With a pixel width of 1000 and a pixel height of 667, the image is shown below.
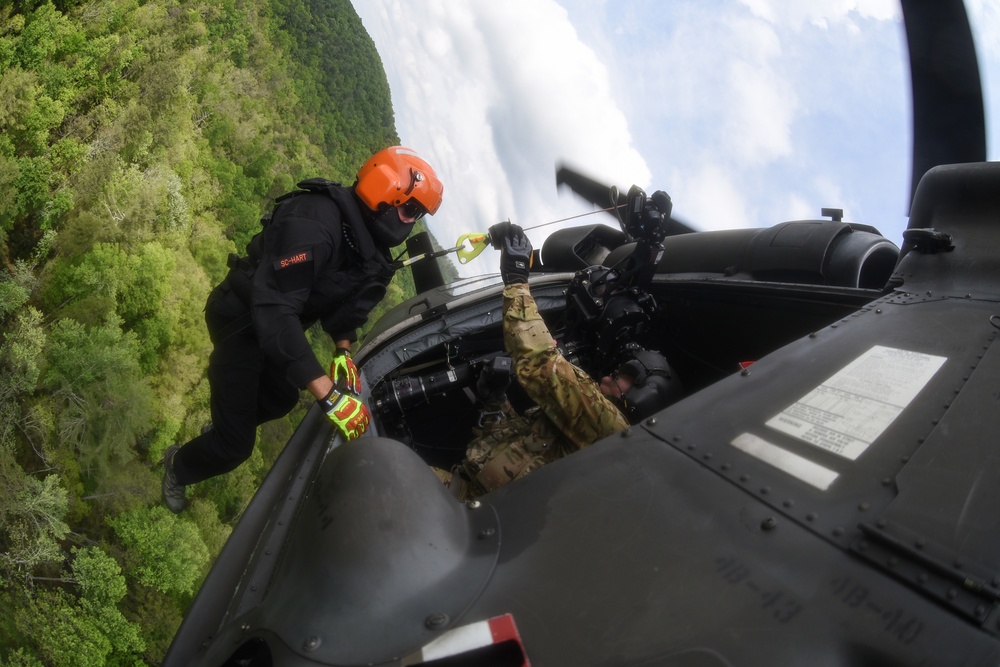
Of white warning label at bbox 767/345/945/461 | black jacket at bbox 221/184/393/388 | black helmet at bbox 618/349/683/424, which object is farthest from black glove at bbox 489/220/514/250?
white warning label at bbox 767/345/945/461

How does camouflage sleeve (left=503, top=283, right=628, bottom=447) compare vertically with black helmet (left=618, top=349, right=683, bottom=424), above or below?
above

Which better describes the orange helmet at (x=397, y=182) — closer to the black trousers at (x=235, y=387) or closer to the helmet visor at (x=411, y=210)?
the helmet visor at (x=411, y=210)

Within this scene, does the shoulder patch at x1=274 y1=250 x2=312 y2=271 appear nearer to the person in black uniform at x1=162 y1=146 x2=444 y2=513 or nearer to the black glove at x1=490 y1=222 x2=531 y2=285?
the person in black uniform at x1=162 y1=146 x2=444 y2=513

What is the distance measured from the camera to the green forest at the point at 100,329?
18.7 metres

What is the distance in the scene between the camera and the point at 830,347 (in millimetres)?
2039

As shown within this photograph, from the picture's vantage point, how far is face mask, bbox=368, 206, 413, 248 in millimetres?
3129

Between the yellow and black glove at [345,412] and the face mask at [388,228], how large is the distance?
2.86ft

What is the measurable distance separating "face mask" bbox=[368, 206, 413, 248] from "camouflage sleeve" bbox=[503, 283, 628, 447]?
2.87 ft

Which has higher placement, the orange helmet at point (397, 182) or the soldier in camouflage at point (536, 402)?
the orange helmet at point (397, 182)

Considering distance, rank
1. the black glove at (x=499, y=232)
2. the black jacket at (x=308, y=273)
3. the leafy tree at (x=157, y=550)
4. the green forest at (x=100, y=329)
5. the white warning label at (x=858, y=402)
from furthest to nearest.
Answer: the leafy tree at (x=157, y=550) < the green forest at (x=100, y=329) < the black glove at (x=499, y=232) < the black jacket at (x=308, y=273) < the white warning label at (x=858, y=402)

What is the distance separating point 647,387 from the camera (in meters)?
2.75

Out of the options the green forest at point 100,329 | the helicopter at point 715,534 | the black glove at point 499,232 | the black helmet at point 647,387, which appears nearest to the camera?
the helicopter at point 715,534

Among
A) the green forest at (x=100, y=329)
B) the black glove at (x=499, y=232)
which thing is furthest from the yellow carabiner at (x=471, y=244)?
the green forest at (x=100, y=329)

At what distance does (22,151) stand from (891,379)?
85.0ft
